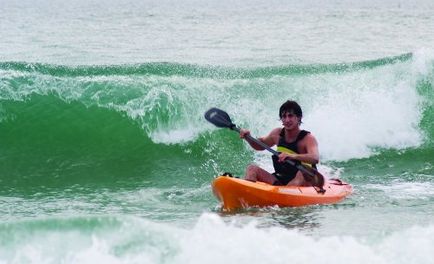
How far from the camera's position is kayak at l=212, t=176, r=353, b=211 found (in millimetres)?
7992

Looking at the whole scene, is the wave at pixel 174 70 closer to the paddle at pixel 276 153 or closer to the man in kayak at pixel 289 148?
the paddle at pixel 276 153

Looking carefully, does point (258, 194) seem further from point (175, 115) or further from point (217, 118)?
point (175, 115)

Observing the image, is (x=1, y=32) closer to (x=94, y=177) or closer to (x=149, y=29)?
(x=149, y=29)

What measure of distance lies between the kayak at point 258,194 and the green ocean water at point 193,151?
4.4 inches

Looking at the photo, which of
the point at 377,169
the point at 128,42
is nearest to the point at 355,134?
the point at 377,169

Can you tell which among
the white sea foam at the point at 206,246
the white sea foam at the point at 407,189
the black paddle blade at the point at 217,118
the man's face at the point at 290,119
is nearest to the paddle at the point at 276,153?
the black paddle blade at the point at 217,118

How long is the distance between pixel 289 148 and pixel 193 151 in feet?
11.9

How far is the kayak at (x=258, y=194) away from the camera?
799cm

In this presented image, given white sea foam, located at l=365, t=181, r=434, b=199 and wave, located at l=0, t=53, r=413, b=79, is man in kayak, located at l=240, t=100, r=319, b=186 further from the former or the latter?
wave, located at l=0, t=53, r=413, b=79

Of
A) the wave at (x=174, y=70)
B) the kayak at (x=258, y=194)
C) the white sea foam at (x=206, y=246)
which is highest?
the wave at (x=174, y=70)

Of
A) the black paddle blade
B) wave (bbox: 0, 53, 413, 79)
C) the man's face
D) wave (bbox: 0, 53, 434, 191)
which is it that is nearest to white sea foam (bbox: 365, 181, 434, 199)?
the man's face

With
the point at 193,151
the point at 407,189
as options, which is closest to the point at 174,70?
the point at 193,151

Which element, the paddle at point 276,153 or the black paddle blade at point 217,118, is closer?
the paddle at point 276,153

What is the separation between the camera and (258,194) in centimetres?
807
